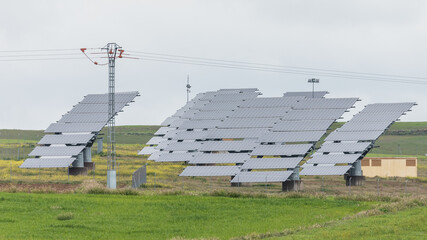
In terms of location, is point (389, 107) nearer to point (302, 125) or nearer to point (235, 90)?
point (302, 125)

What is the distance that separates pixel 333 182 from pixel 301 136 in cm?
890

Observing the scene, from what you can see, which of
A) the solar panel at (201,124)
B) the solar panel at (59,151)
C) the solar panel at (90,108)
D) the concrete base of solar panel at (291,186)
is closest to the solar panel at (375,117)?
the concrete base of solar panel at (291,186)

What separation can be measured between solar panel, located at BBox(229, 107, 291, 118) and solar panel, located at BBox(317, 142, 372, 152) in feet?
21.9

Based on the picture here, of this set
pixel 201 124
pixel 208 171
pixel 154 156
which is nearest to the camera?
pixel 208 171

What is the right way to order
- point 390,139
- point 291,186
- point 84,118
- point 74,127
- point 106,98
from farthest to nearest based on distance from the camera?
point 390,139
point 106,98
point 84,118
point 74,127
point 291,186

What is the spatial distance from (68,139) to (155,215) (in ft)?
99.1

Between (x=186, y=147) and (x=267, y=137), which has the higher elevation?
(x=267, y=137)

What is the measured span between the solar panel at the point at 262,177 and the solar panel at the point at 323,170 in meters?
2.10

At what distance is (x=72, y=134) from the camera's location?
72812 millimetres

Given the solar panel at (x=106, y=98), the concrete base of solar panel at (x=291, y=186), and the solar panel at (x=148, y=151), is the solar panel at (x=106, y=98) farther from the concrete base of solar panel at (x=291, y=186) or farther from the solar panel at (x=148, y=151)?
the solar panel at (x=148, y=151)

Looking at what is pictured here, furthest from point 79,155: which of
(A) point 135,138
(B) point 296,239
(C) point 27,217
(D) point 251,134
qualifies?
(A) point 135,138

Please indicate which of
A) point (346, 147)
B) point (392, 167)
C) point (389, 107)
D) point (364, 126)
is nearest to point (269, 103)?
point (364, 126)

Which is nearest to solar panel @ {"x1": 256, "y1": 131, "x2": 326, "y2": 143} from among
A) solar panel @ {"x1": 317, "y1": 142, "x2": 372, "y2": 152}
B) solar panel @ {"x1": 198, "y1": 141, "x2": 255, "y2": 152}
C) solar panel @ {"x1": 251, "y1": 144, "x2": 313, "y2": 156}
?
solar panel @ {"x1": 251, "y1": 144, "x2": 313, "y2": 156}

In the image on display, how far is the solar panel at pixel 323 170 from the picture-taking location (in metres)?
60.6
